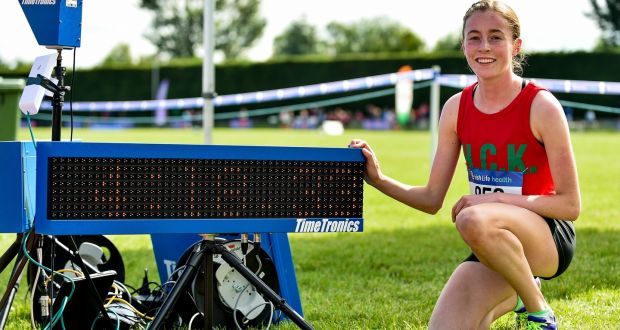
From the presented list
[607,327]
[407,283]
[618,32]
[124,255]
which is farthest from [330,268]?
[618,32]

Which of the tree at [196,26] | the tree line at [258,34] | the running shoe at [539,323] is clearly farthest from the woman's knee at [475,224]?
the tree at [196,26]

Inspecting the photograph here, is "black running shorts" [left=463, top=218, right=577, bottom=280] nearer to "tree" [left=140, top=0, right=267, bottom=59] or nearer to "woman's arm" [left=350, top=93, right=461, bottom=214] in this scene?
"woman's arm" [left=350, top=93, right=461, bottom=214]

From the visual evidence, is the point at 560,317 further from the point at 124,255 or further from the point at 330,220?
the point at 124,255

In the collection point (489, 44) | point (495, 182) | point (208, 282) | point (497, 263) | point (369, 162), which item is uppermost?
point (489, 44)

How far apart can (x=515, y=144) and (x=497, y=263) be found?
55 cm

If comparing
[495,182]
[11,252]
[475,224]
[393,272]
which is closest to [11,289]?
[11,252]

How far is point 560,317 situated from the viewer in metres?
4.38

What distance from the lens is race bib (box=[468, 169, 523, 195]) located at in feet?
12.3

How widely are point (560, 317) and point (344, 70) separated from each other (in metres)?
41.1

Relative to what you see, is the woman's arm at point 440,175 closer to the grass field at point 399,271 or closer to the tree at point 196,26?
the grass field at point 399,271

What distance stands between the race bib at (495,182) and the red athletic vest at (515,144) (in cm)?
2

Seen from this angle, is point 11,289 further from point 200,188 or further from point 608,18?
point 608,18

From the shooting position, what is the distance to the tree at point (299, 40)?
98.4 m

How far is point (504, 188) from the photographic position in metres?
3.77
